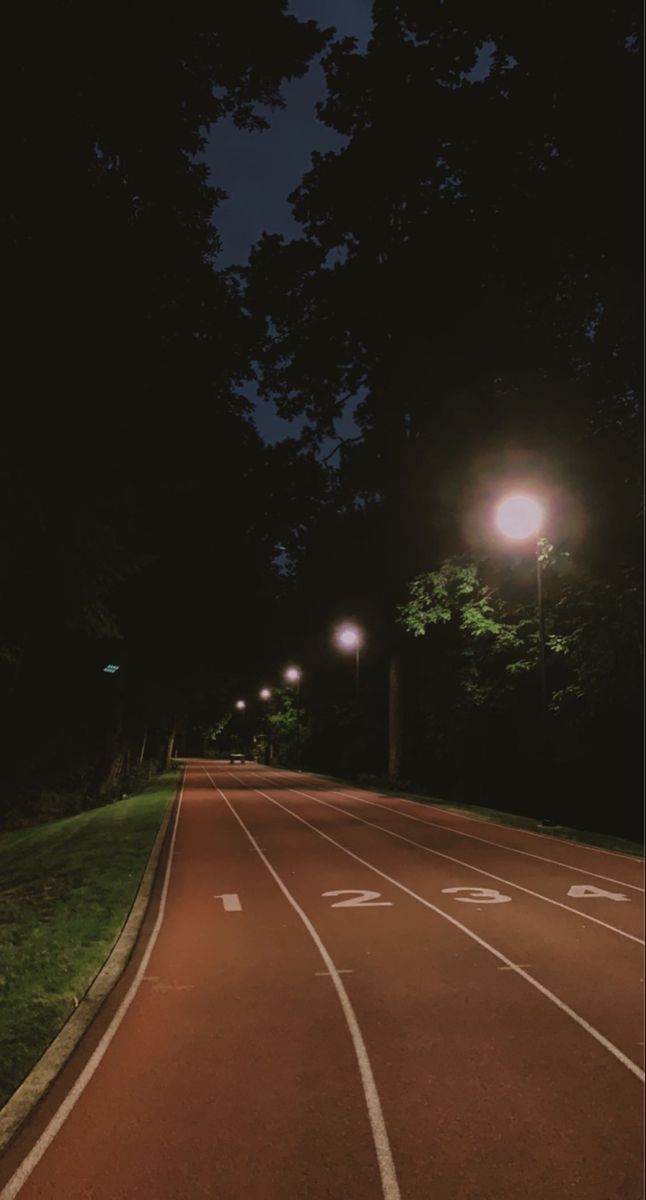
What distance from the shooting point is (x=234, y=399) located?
2298 centimetres

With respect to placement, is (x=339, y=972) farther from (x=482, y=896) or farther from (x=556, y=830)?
(x=556, y=830)

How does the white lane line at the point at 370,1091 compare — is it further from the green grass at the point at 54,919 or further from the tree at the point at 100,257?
the tree at the point at 100,257

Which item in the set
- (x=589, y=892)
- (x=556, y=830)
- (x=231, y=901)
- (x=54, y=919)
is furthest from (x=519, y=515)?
(x=54, y=919)

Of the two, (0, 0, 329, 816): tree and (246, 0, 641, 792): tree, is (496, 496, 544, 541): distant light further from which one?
(0, 0, 329, 816): tree

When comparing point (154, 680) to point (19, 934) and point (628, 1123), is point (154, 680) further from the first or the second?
point (628, 1123)

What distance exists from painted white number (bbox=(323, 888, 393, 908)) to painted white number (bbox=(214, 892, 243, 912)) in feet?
4.93

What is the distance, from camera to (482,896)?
12.0 meters

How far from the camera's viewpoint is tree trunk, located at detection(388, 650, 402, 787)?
37.4 metres

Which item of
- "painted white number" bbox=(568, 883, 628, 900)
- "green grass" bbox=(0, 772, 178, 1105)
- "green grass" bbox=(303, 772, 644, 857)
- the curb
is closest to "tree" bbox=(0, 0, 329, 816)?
"green grass" bbox=(0, 772, 178, 1105)

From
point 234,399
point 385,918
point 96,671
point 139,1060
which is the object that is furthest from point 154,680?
point 139,1060

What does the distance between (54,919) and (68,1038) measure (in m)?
4.19

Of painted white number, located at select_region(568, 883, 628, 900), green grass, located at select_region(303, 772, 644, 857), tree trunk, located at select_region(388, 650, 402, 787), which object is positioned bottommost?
painted white number, located at select_region(568, 883, 628, 900)

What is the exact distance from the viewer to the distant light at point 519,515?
15.6m

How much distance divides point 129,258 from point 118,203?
2.15 ft
